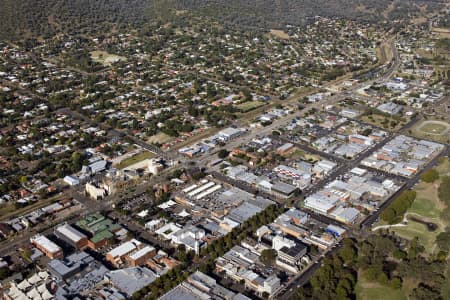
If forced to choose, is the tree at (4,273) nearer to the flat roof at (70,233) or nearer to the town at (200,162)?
the town at (200,162)

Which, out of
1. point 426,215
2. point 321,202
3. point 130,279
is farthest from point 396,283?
point 130,279

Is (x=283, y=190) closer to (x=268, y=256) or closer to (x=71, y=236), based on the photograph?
(x=268, y=256)

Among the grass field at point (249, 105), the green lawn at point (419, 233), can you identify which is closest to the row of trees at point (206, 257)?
the green lawn at point (419, 233)

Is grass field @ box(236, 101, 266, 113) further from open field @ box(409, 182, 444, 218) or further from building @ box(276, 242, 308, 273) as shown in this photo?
building @ box(276, 242, 308, 273)

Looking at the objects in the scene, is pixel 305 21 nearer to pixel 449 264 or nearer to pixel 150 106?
pixel 150 106

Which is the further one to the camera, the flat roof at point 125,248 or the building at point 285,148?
the building at point 285,148

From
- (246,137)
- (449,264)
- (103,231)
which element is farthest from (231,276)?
(246,137)
